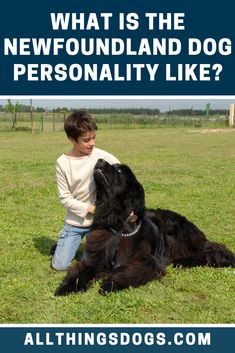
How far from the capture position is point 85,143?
4664 mm

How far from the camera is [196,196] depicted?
28.5 feet

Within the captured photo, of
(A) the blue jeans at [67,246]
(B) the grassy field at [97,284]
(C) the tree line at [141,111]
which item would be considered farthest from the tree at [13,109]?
(A) the blue jeans at [67,246]

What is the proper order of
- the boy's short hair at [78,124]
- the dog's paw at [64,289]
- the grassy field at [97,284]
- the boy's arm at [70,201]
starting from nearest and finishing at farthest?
1. the grassy field at [97,284]
2. the dog's paw at [64,289]
3. the boy's short hair at [78,124]
4. the boy's arm at [70,201]

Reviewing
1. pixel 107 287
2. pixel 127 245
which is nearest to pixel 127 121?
pixel 127 245

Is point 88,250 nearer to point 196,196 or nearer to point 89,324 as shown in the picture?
point 89,324

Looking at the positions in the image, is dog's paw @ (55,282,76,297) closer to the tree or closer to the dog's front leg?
the dog's front leg

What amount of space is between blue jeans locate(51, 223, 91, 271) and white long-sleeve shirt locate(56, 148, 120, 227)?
224mm

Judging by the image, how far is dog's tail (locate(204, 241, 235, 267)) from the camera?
15.6 feet

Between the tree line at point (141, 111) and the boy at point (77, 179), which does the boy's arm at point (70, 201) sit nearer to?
the boy at point (77, 179)

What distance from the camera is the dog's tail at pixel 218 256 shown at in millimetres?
4770

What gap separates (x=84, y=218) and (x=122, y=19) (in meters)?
3.25

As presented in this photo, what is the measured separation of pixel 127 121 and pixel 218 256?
35571 mm

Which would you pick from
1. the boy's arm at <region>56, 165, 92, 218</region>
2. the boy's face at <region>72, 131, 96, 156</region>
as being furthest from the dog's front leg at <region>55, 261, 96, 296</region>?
the boy's face at <region>72, 131, 96, 156</region>

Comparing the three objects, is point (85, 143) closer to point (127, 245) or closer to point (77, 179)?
point (77, 179)
